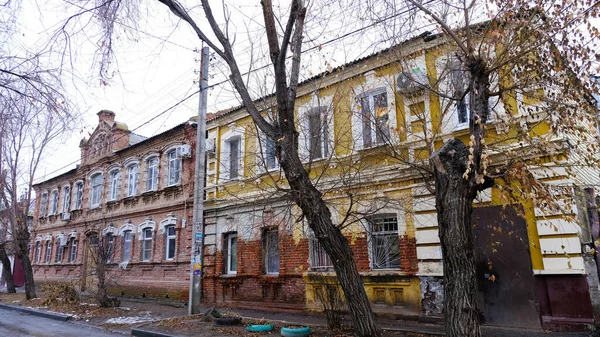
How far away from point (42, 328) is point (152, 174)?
8615 millimetres

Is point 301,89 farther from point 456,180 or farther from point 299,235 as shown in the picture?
point 456,180

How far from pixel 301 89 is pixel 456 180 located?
7697 mm

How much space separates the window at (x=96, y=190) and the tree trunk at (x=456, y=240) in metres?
20.7

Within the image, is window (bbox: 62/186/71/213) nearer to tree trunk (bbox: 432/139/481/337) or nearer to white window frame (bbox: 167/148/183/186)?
white window frame (bbox: 167/148/183/186)

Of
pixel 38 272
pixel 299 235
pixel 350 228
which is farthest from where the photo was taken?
pixel 38 272

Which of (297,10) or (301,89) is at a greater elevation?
(301,89)

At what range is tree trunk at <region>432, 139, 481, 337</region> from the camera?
5.79m

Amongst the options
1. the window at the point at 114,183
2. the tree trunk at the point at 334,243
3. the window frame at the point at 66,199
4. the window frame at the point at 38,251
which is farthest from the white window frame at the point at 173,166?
the window frame at the point at 38,251

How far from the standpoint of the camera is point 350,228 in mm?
11367

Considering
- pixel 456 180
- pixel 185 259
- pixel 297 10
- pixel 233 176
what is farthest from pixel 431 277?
pixel 185 259

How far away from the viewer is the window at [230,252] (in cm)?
1476

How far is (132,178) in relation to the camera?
20297mm

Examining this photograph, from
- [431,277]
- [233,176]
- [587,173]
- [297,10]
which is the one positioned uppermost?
[297,10]

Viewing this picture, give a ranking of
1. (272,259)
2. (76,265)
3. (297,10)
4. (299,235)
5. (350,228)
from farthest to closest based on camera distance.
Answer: (76,265)
(272,259)
(299,235)
(350,228)
(297,10)
